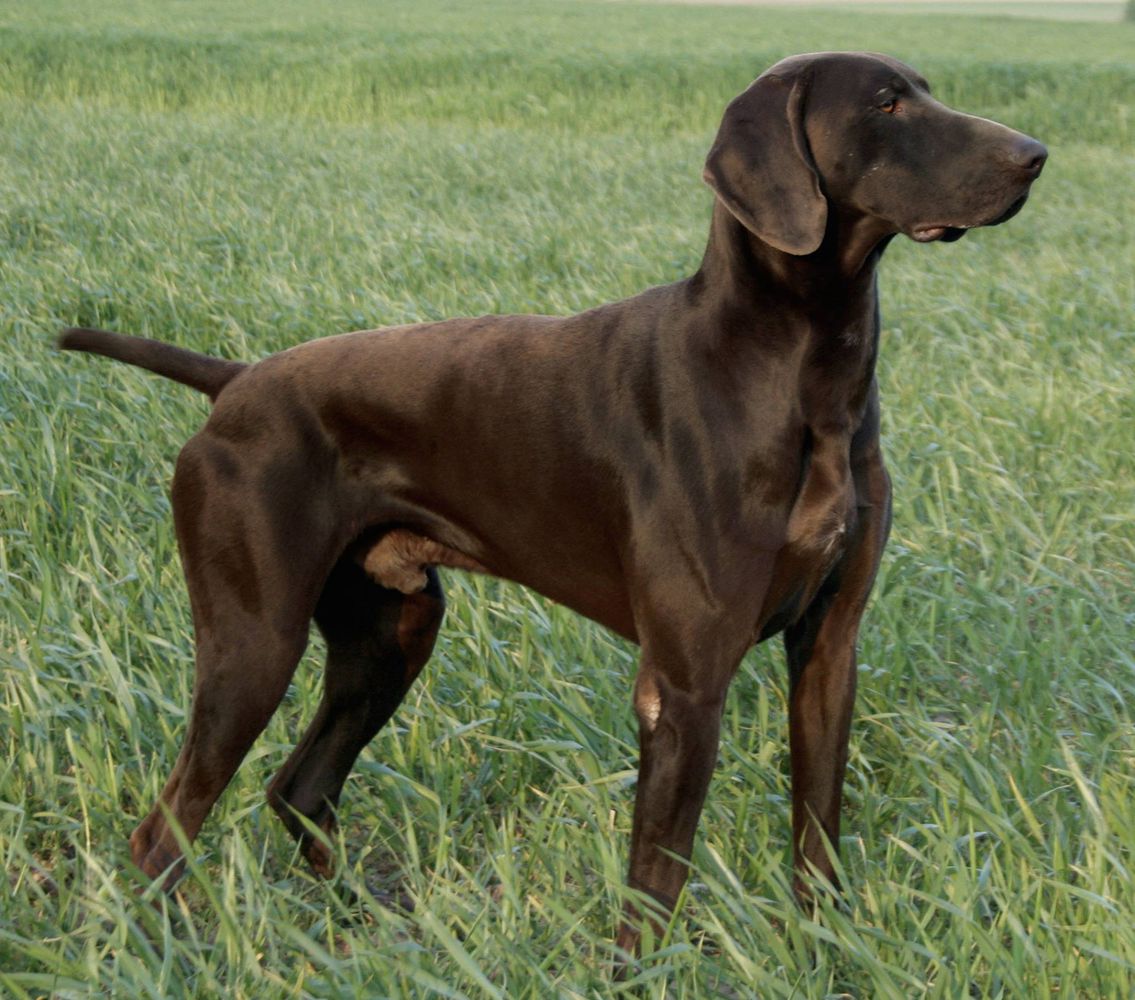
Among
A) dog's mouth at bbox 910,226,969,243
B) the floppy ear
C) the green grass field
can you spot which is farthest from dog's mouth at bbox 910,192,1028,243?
the green grass field

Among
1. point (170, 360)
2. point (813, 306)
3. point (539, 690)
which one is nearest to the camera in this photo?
point (813, 306)

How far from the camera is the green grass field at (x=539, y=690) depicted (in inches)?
85.0

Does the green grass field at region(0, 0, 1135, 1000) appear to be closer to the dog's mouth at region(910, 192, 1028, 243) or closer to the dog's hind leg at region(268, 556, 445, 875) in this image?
the dog's hind leg at region(268, 556, 445, 875)

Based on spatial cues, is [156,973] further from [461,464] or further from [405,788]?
[461,464]

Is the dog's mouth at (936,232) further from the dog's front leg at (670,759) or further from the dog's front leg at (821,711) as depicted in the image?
the dog's front leg at (670,759)

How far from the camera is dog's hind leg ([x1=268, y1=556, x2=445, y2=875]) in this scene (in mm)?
2713

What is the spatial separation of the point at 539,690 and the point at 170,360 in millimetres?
1023

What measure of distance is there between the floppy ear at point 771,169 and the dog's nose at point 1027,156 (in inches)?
11.3

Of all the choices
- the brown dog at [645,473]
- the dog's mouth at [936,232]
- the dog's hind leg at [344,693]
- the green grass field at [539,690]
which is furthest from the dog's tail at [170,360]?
the dog's mouth at [936,232]

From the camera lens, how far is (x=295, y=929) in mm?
2047

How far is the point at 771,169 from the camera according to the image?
7.17 ft

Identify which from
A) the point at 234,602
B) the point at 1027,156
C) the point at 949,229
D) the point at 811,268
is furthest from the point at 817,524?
the point at 234,602

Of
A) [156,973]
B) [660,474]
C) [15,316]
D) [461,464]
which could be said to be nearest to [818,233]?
[660,474]

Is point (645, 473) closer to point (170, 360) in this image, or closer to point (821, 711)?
point (821, 711)
